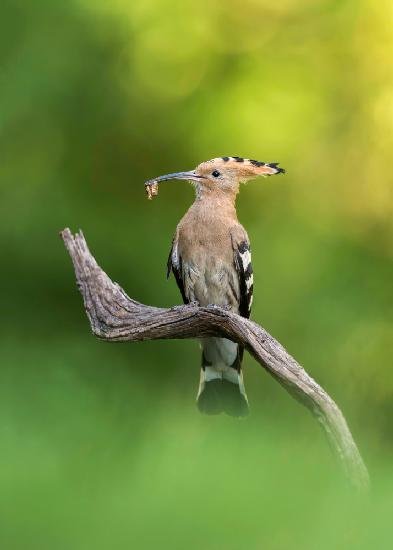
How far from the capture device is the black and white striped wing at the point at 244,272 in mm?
2943

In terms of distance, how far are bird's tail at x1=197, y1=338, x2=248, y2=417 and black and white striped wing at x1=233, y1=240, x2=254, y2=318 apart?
0.26 m

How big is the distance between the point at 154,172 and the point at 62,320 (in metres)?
0.85

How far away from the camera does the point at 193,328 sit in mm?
2264

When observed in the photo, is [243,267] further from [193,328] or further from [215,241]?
[193,328]

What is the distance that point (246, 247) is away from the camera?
9.75ft

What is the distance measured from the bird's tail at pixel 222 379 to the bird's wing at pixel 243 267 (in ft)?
0.89

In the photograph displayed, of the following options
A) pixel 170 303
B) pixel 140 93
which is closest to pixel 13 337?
pixel 170 303

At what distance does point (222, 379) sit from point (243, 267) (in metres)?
0.51

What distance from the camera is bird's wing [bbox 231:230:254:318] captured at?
9.65 feet

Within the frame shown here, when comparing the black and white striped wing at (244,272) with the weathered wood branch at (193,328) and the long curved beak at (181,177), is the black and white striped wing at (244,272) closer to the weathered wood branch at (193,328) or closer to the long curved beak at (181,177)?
the long curved beak at (181,177)

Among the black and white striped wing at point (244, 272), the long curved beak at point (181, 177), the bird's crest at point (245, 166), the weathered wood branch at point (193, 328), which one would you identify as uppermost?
the bird's crest at point (245, 166)

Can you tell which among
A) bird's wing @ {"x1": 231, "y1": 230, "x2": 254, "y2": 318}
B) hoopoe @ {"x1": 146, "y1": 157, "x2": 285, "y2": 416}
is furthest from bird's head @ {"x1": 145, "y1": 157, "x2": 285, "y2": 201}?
bird's wing @ {"x1": 231, "y1": 230, "x2": 254, "y2": 318}

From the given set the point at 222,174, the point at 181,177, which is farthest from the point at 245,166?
the point at 181,177

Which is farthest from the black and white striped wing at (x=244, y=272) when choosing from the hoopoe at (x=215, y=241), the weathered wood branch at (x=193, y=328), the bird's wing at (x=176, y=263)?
the weathered wood branch at (x=193, y=328)
